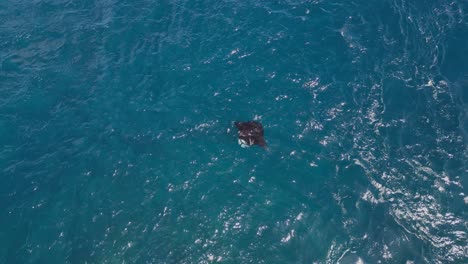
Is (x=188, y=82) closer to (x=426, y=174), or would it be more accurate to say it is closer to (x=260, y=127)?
(x=260, y=127)

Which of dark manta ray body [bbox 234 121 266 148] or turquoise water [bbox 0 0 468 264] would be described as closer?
turquoise water [bbox 0 0 468 264]

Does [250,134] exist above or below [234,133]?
above

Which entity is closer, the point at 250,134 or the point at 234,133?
the point at 250,134

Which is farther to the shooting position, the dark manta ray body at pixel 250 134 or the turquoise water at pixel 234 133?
the dark manta ray body at pixel 250 134
